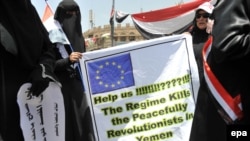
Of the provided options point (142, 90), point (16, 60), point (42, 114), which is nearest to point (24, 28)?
point (16, 60)

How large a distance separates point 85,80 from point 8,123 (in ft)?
5.23

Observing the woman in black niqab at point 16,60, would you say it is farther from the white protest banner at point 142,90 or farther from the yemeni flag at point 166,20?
the yemeni flag at point 166,20

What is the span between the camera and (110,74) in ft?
15.3

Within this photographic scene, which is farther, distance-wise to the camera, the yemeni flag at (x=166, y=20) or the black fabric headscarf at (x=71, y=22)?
the yemeni flag at (x=166, y=20)

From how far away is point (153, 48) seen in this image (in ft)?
15.5

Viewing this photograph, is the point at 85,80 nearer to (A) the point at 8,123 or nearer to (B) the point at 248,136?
(A) the point at 8,123

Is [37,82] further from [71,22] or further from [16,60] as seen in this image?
[71,22]

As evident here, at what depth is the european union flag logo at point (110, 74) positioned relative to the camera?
15.1ft

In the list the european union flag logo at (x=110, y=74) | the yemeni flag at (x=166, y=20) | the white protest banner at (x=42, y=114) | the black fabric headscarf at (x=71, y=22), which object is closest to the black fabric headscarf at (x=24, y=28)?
the white protest banner at (x=42, y=114)

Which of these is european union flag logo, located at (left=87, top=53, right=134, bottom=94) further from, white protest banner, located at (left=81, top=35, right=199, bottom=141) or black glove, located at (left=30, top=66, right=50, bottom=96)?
black glove, located at (left=30, top=66, right=50, bottom=96)

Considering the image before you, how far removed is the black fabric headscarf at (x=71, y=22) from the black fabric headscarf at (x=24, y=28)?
4.84 ft

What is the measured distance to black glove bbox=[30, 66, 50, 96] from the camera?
3.14 metres

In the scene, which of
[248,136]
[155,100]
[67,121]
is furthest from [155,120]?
[248,136]

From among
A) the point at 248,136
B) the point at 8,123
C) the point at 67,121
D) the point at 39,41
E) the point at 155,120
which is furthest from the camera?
the point at 155,120
